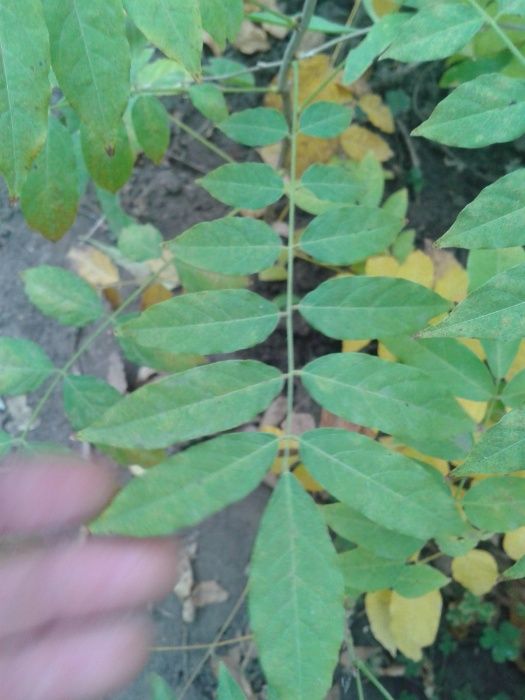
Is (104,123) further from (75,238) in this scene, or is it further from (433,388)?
(75,238)

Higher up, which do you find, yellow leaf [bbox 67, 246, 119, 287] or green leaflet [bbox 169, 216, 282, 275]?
green leaflet [bbox 169, 216, 282, 275]

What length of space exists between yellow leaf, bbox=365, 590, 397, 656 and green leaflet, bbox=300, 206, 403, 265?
31.0 inches

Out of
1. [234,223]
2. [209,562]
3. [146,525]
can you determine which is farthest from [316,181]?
[209,562]

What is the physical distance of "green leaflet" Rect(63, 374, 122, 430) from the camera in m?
1.20

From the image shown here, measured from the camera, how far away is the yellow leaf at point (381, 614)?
4.70 feet

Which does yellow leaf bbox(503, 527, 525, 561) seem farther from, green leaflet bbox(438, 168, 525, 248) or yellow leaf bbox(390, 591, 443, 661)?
green leaflet bbox(438, 168, 525, 248)

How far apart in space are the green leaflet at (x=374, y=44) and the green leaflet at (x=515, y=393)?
0.65 m

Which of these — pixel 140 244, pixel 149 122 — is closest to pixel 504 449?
pixel 149 122

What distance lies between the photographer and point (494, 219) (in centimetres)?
78

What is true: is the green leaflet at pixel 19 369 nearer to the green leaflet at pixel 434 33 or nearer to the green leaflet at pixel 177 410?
the green leaflet at pixel 177 410

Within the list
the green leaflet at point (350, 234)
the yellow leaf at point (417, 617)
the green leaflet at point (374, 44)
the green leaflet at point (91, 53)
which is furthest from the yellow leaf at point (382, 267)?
the green leaflet at point (91, 53)

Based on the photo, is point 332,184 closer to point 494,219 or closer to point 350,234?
point 350,234

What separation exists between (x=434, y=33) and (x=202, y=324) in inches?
22.9

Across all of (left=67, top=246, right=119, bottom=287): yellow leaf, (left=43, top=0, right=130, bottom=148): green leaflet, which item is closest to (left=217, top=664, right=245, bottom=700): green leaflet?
(left=43, top=0, right=130, bottom=148): green leaflet
